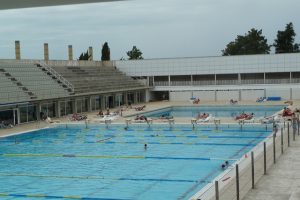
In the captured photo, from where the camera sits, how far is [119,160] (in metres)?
15.6

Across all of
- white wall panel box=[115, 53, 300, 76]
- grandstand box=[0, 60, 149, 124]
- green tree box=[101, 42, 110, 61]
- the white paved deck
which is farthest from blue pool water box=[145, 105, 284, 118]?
the white paved deck

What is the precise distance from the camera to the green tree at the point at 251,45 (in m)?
72.6

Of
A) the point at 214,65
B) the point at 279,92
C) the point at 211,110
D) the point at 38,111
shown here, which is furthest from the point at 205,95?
the point at 38,111

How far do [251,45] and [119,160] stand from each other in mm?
61038

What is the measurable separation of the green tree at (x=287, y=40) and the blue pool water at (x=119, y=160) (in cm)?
4601

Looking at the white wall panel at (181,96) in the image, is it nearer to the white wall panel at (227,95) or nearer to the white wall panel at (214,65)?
the white wall panel at (214,65)

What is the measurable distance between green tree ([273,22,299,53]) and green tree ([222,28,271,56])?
19.2 ft

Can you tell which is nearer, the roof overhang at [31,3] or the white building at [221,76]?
the roof overhang at [31,3]

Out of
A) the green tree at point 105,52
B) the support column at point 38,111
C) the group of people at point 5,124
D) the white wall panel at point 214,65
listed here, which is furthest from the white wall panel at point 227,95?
the group of people at point 5,124

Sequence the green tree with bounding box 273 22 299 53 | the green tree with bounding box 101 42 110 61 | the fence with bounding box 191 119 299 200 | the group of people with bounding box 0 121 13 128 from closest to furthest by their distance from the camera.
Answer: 1. the fence with bounding box 191 119 299 200
2. the group of people with bounding box 0 121 13 128
3. the green tree with bounding box 101 42 110 61
4. the green tree with bounding box 273 22 299 53

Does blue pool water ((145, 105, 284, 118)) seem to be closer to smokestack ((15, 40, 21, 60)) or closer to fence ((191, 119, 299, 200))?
smokestack ((15, 40, 21, 60))

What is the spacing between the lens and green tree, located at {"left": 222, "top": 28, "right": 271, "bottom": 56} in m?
72.6

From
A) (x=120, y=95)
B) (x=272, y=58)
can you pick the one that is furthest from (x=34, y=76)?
(x=272, y=58)

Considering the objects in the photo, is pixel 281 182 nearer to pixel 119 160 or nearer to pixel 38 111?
pixel 119 160
